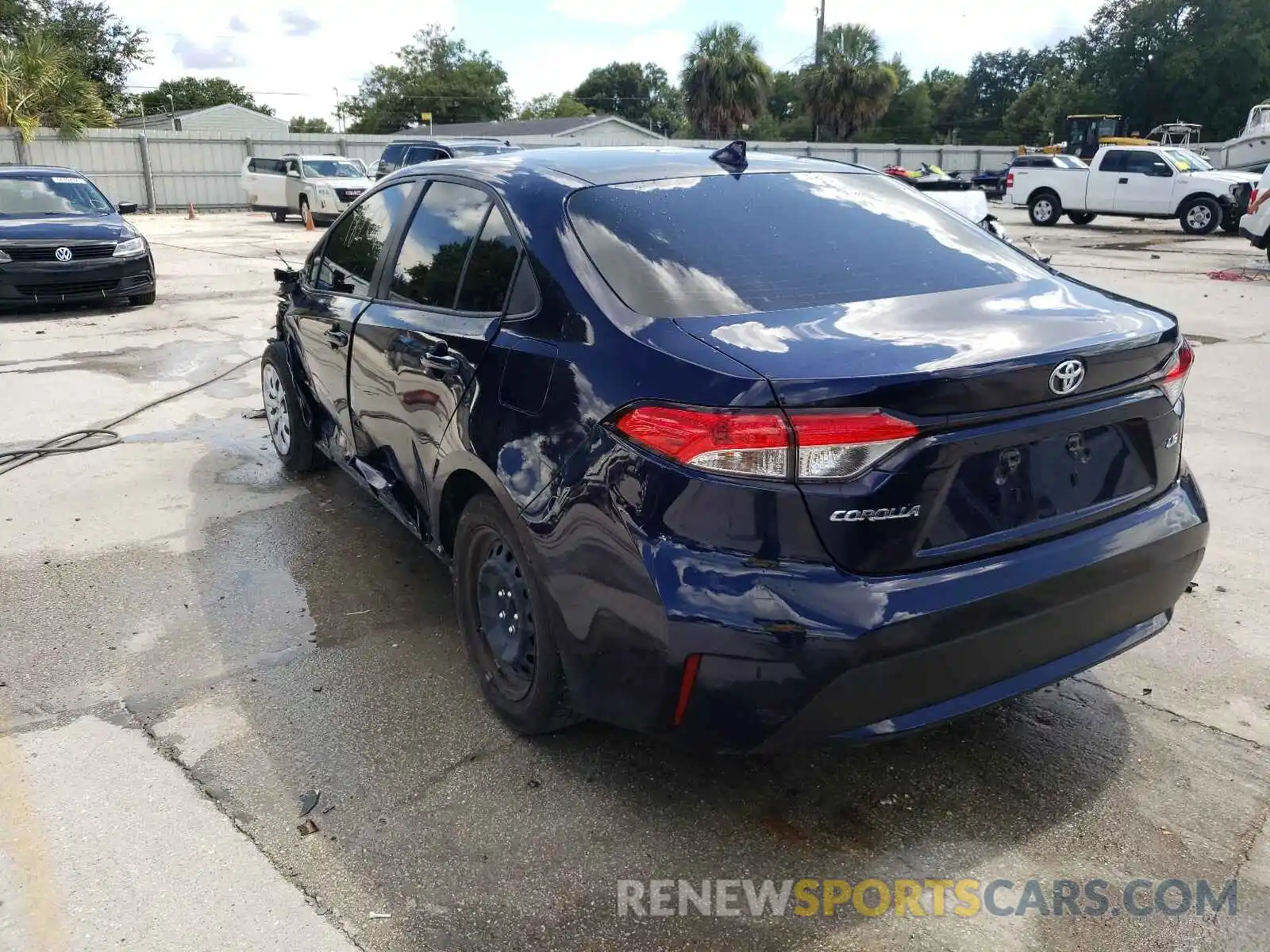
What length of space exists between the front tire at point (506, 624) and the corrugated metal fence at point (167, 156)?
2560 centimetres

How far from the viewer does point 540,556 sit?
2744 millimetres

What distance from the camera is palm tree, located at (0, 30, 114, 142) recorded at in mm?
27969

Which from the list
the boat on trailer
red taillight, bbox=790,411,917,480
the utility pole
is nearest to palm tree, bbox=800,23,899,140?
the utility pole

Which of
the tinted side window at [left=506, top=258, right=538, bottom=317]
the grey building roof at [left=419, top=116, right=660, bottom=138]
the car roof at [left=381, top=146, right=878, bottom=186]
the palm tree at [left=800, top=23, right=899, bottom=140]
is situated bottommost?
the tinted side window at [left=506, top=258, right=538, bottom=317]

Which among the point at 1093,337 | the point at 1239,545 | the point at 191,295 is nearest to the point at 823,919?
the point at 1093,337

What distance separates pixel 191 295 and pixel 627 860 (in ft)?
40.5

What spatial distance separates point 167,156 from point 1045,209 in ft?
83.1

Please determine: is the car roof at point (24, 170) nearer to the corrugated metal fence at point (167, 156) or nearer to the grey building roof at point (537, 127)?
the corrugated metal fence at point (167, 156)

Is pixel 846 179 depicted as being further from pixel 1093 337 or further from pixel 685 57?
pixel 685 57

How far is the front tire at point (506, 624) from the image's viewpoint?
288cm

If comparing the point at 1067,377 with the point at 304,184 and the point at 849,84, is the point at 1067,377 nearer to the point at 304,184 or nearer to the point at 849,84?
the point at 304,184

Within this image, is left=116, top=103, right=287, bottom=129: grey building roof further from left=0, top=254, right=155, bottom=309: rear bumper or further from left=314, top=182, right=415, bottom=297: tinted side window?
left=314, top=182, right=415, bottom=297: tinted side window

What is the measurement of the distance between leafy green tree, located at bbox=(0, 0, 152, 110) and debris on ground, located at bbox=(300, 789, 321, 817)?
5673cm

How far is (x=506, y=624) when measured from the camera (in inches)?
124
